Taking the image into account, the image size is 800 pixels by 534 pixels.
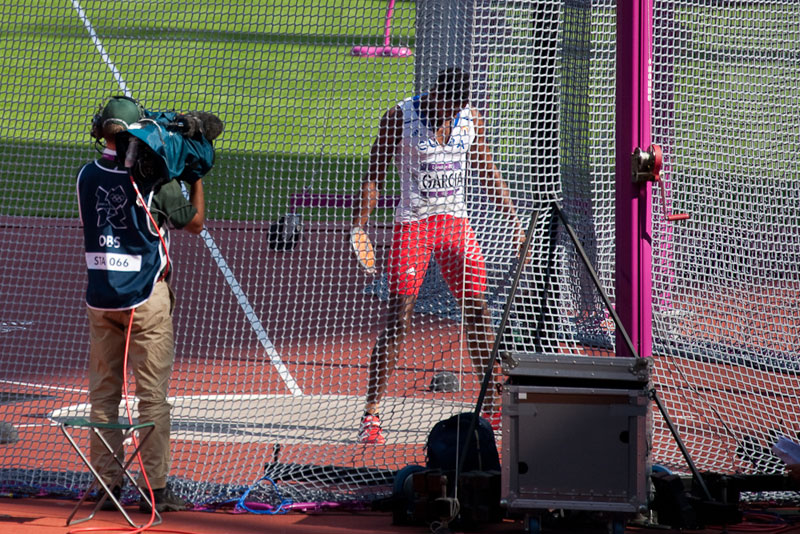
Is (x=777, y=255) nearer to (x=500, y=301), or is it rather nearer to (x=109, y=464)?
(x=500, y=301)

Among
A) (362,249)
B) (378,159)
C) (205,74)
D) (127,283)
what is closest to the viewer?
(127,283)

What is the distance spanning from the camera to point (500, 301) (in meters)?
6.15

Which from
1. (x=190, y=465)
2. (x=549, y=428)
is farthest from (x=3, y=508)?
(x=549, y=428)

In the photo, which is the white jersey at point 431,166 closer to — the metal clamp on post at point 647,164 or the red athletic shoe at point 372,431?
the metal clamp on post at point 647,164

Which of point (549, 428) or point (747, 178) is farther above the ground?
point (747, 178)

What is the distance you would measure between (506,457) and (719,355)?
109 inches

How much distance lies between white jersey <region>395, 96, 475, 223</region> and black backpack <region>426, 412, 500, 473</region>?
4.61 feet

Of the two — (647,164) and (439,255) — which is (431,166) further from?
(647,164)

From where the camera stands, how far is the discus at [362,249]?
6000 mm

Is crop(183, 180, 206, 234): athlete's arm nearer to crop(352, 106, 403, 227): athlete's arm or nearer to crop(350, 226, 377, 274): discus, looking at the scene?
crop(350, 226, 377, 274): discus

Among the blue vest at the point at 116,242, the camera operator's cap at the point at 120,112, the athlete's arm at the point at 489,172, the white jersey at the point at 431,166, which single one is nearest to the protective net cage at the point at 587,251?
the athlete's arm at the point at 489,172

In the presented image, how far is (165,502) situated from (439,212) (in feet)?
7.48

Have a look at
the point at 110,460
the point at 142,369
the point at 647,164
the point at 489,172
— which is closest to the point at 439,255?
the point at 489,172

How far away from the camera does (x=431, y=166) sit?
5.98m
